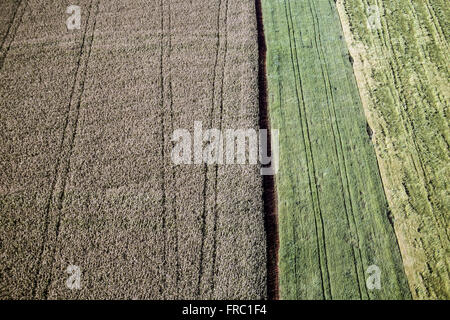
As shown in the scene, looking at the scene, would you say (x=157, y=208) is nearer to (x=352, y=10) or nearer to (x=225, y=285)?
(x=225, y=285)

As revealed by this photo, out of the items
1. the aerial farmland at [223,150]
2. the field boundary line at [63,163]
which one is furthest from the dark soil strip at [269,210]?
the field boundary line at [63,163]

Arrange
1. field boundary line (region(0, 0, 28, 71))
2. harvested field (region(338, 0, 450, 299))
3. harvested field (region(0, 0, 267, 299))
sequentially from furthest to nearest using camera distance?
field boundary line (region(0, 0, 28, 71)) → harvested field (region(338, 0, 450, 299)) → harvested field (region(0, 0, 267, 299))

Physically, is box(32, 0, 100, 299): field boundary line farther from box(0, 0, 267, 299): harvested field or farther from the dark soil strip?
the dark soil strip

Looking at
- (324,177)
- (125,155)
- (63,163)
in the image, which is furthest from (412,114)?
(63,163)

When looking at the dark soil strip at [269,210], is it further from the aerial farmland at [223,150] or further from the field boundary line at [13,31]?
the field boundary line at [13,31]

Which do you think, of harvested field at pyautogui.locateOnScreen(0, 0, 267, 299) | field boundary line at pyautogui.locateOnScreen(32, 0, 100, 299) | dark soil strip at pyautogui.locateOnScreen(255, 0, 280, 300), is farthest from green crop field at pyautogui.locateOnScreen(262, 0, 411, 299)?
field boundary line at pyautogui.locateOnScreen(32, 0, 100, 299)

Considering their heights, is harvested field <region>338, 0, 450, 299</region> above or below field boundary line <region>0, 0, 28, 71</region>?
below

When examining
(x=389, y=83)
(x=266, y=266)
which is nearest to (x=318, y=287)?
(x=266, y=266)

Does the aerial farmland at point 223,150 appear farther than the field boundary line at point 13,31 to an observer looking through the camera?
No
